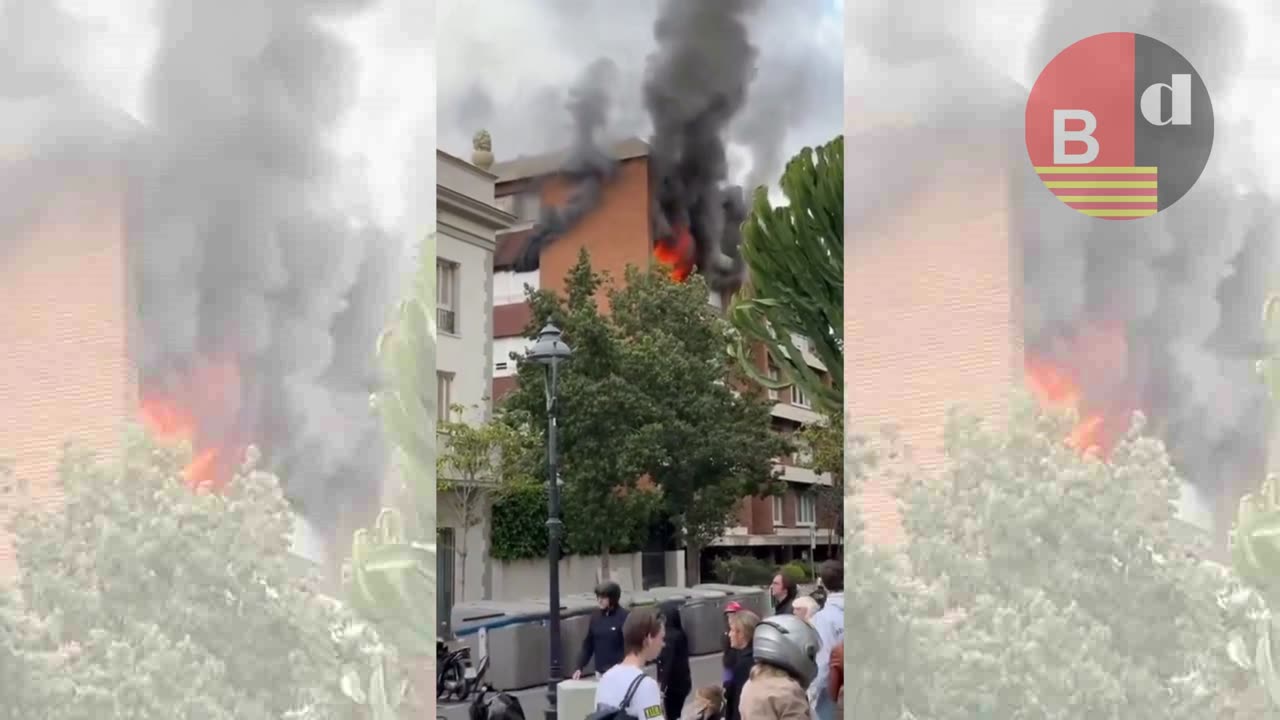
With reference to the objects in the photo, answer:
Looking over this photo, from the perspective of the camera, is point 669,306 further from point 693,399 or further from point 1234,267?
point 1234,267

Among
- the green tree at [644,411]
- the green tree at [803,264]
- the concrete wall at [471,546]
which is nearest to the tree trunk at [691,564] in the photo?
the green tree at [644,411]

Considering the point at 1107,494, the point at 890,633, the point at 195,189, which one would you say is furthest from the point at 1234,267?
the point at 195,189

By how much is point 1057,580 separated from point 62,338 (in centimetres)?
275

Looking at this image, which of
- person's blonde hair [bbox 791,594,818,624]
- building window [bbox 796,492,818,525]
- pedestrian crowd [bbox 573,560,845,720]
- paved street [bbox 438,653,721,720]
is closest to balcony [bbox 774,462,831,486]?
building window [bbox 796,492,818,525]

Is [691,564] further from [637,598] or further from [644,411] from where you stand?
[644,411]

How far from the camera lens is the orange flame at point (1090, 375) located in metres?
3.28

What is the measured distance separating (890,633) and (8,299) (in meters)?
Result: 2.57

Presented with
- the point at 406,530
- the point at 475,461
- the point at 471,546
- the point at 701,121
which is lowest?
the point at 471,546

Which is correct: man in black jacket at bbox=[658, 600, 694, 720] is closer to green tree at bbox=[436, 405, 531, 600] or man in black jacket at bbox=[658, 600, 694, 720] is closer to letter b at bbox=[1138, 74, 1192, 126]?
letter b at bbox=[1138, 74, 1192, 126]

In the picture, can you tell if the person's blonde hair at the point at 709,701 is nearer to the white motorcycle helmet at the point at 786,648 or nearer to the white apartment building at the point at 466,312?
the white motorcycle helmet at the point at 786,648

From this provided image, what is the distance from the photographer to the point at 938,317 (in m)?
3.31

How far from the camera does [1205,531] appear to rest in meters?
3.28

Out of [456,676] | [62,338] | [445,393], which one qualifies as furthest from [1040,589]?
[445,393]

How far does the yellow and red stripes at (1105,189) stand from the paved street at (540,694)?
563 centimetres
